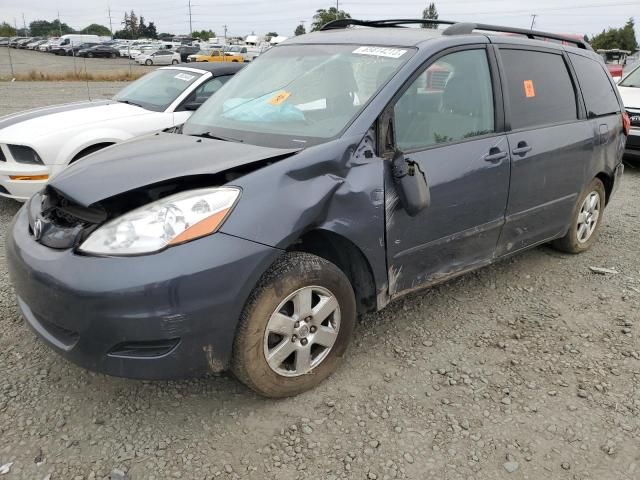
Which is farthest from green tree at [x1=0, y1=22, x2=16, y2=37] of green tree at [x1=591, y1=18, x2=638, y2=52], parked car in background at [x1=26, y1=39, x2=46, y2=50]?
green tree at [x1=591, y1=18, x2=638, y2=52]

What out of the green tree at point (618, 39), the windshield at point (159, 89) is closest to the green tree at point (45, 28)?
the green tree at point (618, 39)

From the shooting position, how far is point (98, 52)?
49625 mm

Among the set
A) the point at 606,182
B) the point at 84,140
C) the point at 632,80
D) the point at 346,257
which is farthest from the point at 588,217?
the point at 632,80

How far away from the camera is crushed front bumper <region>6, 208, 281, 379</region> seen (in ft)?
7.16

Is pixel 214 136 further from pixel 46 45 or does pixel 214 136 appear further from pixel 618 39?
pixel 618 39

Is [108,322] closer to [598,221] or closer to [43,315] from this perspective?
[43,315]

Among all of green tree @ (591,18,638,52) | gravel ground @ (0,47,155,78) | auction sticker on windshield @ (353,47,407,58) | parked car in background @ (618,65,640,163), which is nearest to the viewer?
auction sticker on windshield @ (353,47,407,58)

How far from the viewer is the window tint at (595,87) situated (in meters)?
4.34

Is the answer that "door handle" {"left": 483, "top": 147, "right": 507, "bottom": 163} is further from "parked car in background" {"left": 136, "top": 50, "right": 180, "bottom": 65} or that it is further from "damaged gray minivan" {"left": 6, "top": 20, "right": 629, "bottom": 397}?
"parked car in background" {"left": 136, "top": 50, "right": 180, "bottom": 65}

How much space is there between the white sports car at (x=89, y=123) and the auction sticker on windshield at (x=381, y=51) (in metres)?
2.68

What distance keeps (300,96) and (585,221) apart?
2855 millimetres

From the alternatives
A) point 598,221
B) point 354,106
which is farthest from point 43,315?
point 598,221

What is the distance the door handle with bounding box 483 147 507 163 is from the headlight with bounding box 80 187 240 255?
1.70 metres

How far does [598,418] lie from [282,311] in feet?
5.24
